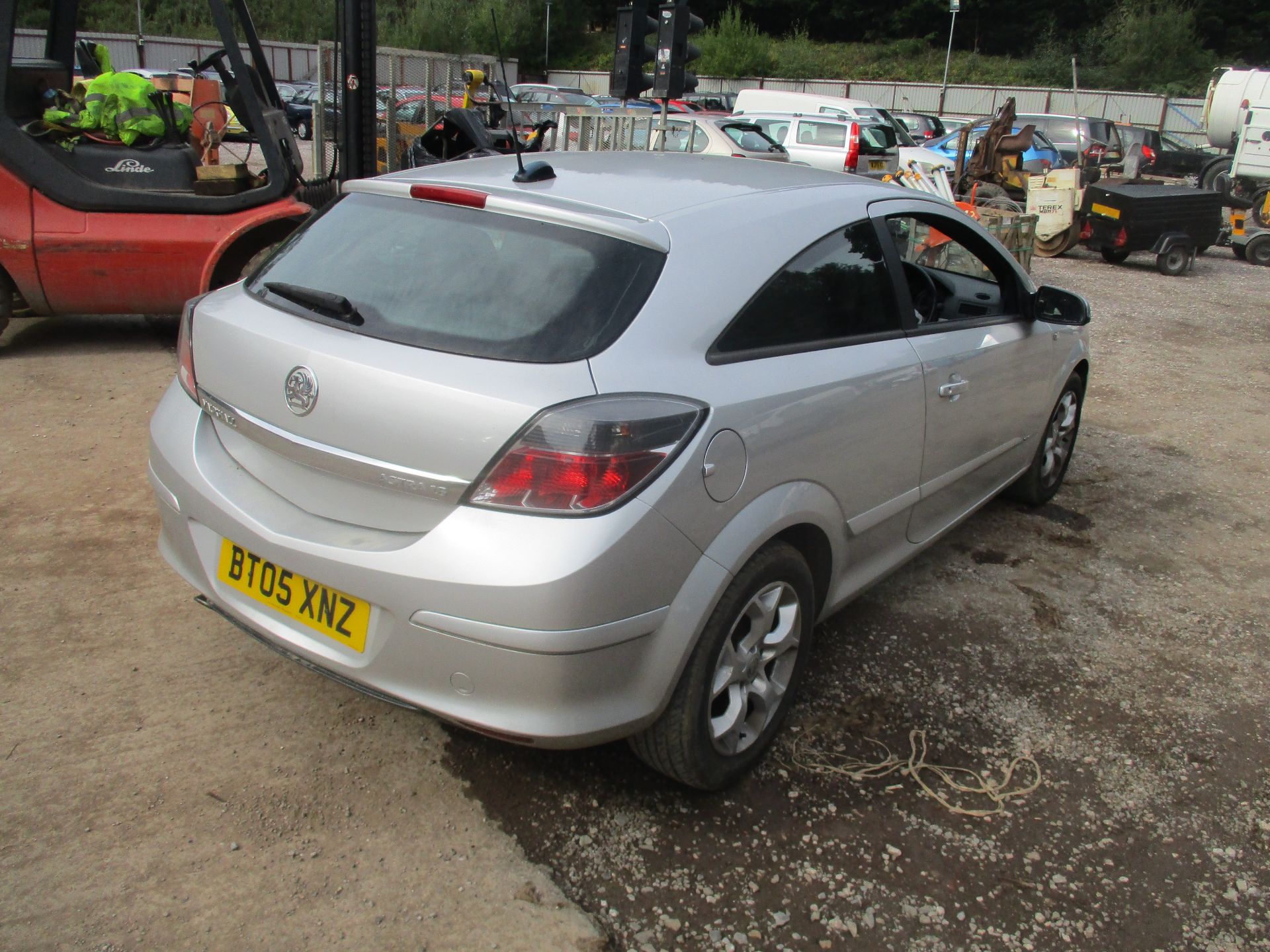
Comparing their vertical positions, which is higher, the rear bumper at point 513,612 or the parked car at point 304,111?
the parked car at point 304,111

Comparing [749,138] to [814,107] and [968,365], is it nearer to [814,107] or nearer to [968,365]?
[814,107]

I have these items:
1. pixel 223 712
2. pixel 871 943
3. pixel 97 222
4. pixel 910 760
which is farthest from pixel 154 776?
pixel 97 222

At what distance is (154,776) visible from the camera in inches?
104

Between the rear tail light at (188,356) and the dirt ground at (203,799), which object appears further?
the rear tail light at (188,356)

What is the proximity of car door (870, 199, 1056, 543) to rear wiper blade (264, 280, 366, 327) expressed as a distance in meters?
1.70

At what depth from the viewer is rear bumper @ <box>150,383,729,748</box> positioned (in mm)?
2152

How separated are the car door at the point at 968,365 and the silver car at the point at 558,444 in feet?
0.74

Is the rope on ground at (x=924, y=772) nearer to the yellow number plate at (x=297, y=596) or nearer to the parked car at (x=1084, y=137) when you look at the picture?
the yellow number plate at (x=297, y=596)

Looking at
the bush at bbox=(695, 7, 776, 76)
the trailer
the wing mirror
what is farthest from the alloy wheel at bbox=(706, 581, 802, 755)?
the bush at bbox=(695, 7, 776, 76)

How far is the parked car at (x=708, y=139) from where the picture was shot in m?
14.0

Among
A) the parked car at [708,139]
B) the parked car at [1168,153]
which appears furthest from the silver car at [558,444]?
the parked car at [1168,153]

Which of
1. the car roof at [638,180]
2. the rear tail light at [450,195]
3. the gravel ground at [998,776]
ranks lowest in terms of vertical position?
the gravel ground at [998,776]

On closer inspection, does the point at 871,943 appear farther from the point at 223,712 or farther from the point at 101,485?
the point at 101,485

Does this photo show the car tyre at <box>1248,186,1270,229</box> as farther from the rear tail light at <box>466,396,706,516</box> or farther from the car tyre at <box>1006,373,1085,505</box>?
the rear tail light at <box>466,396,706,516</box>
